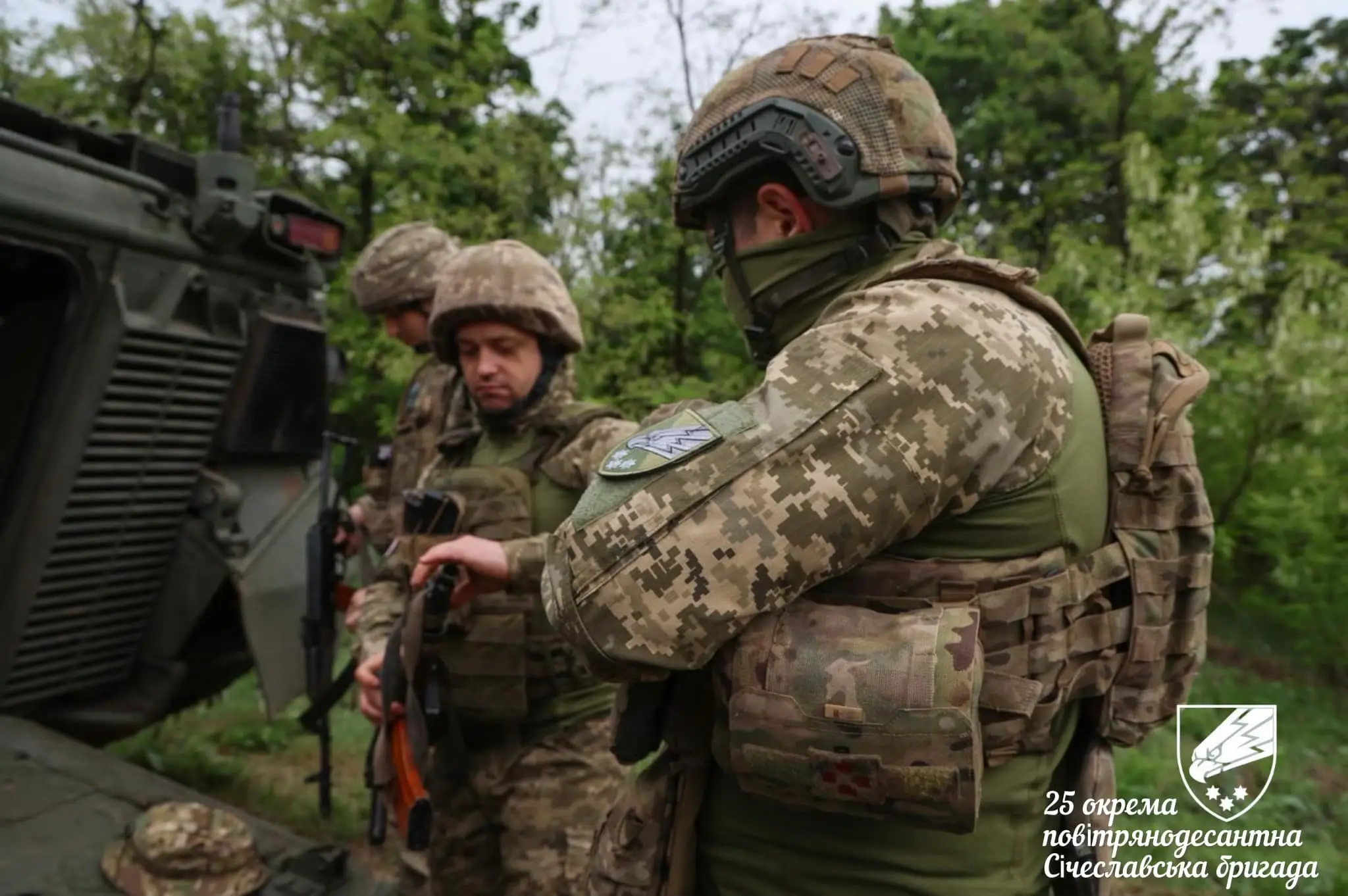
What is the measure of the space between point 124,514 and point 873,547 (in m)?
3.29

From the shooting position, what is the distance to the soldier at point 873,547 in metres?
1.35

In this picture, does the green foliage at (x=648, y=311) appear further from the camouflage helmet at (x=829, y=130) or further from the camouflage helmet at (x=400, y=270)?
the camouflage helmet at (x=829, y=130)

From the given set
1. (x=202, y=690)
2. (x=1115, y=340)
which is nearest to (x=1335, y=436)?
(x=1115, y=340)

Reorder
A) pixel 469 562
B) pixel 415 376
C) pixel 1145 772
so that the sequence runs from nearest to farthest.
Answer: pixel 469 562 → pixel 415 376 → pixel 1145 772

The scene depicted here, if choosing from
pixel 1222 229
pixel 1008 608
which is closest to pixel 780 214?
pixel 1008 608

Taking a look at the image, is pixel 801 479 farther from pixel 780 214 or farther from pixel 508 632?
pixel 508 632

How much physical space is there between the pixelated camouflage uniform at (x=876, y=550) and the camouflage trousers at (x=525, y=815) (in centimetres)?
96

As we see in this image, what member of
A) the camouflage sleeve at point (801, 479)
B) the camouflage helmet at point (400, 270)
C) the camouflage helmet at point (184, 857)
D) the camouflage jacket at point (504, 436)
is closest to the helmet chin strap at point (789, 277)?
the camouflage sleeve at point (801, 479)

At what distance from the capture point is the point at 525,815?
8.91ft

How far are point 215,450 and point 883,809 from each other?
11.4 feet

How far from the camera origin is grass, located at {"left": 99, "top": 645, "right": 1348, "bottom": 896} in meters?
3.86

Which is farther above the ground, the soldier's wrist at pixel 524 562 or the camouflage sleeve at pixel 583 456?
the camouflage sleeve at pixel 583 456

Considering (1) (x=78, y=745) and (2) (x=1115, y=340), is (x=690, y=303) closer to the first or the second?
(1) (x=78, y=745)

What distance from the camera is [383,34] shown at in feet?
28.9
